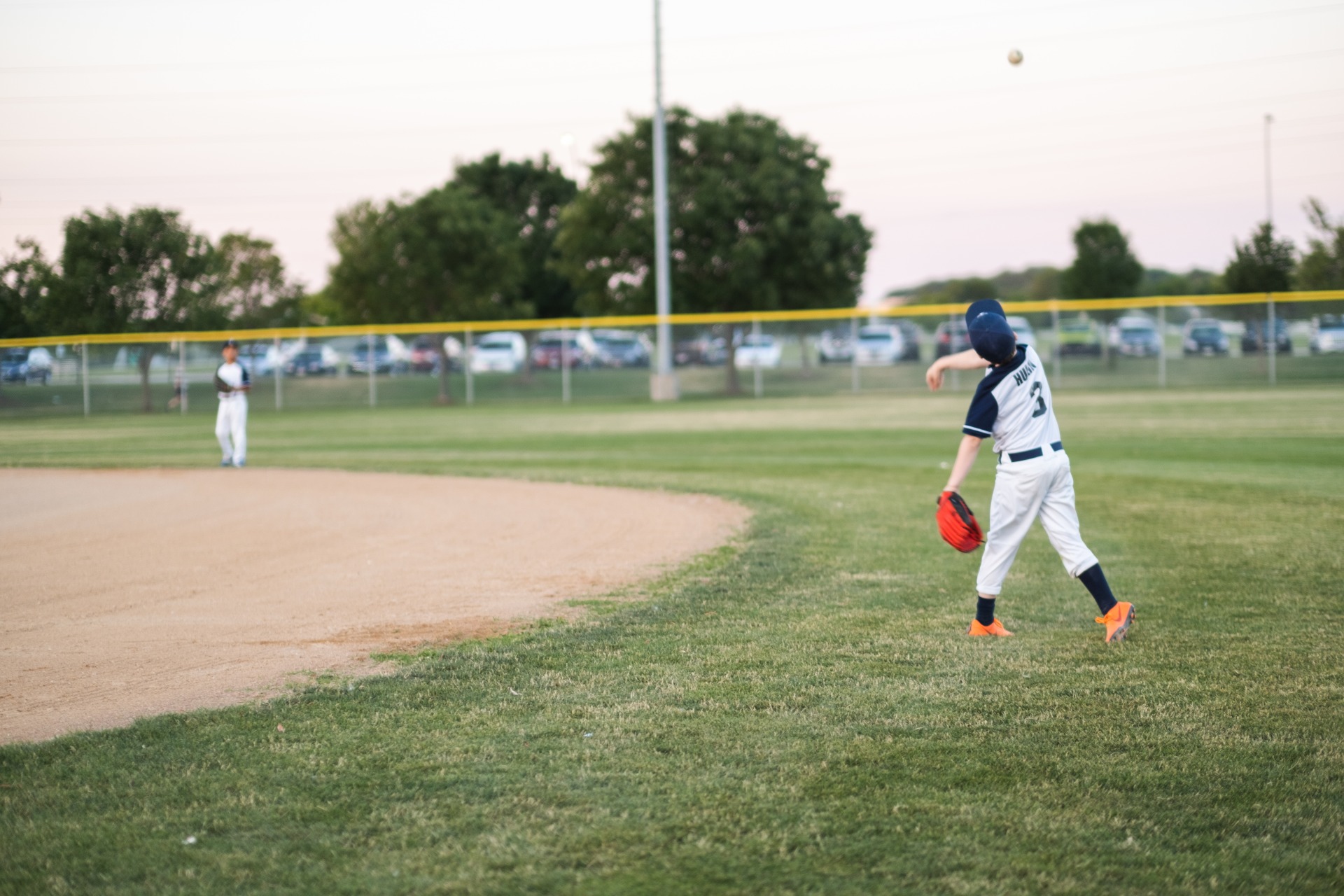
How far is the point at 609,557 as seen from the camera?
29.4 feet

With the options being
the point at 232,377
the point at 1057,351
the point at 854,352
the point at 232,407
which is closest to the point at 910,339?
the point at 854,352

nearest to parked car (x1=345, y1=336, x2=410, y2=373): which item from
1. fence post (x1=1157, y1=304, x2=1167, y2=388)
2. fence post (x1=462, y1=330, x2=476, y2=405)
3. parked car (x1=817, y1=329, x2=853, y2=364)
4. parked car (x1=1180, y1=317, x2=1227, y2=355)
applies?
fence post (x1=462, y1=330, x2=476, y2=405)

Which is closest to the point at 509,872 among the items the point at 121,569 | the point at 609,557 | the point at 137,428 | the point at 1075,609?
the point at 1075,609

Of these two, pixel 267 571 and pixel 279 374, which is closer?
pixel 267 571

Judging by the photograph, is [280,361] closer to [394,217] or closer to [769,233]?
[394,217]

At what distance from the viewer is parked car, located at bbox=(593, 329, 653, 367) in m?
34.7

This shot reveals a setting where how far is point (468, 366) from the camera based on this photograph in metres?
33.5

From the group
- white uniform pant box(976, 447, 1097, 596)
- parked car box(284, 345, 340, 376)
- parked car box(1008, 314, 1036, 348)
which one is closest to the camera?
white uniform pant box(976, 447, 1097, 596)

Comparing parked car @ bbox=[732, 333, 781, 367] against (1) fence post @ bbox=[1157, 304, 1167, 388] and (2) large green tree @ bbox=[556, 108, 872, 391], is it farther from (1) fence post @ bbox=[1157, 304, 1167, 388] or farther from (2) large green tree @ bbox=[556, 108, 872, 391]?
(1) fence post @ bbox=[1157, 304, 1167, 388]

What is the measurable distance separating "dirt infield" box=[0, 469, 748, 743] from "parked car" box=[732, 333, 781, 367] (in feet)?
65.5

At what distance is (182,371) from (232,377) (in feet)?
57.2

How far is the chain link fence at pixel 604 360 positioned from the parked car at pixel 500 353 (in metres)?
0.05

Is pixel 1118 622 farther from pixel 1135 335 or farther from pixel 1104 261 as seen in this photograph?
pixel 1104 261

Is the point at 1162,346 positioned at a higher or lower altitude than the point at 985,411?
higher
